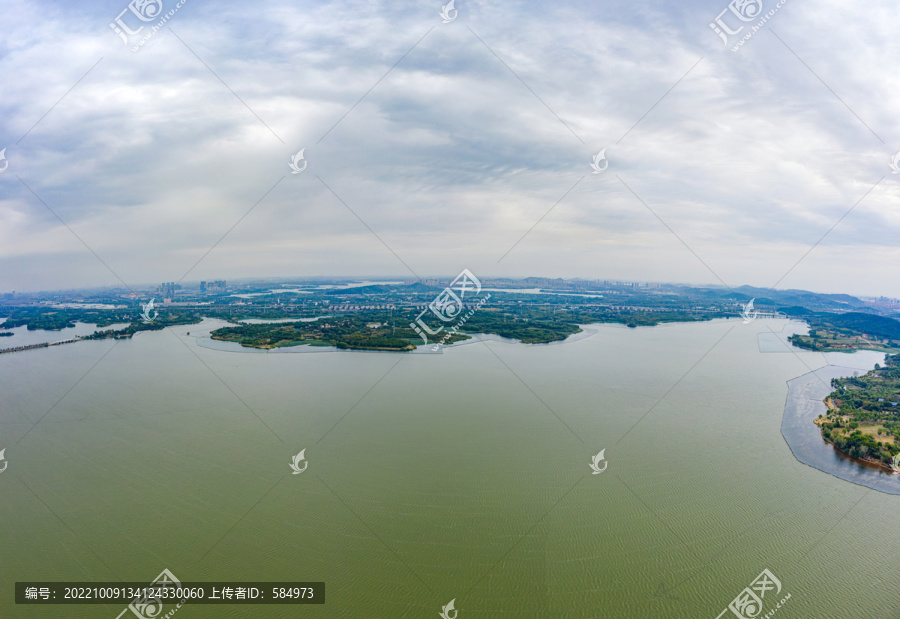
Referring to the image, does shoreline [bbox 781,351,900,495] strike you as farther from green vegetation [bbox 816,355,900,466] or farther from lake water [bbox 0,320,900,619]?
lake water [bbox 0,320,900,619]

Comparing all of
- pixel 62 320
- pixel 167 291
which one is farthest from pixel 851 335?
pixel 167 291

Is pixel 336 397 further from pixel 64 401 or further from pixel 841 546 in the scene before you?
pixel 841 546

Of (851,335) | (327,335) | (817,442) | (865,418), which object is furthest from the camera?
(851,335)

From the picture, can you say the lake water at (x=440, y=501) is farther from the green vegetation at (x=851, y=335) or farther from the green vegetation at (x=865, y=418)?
the green vegetation at (x=851, y=335)

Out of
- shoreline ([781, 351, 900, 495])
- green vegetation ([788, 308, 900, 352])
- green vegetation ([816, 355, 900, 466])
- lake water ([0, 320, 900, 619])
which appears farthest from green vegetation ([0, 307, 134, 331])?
green vegetation ([788, 308, 900, 352])

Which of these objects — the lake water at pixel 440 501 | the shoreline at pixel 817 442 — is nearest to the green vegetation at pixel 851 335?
the shoreline at pixel 817 442

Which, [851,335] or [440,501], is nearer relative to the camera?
[440,501]

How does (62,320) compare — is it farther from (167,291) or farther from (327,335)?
(167,291)

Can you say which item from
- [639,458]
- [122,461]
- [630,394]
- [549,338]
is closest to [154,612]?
[122,461]
